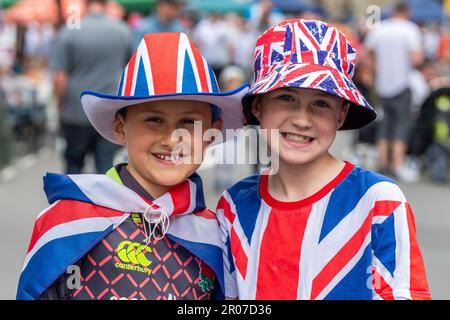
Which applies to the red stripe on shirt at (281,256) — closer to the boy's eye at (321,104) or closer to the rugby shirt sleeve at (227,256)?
the rugby shirt sleeve at (227,256)

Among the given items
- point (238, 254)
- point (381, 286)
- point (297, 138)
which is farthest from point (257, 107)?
point (381, 286)

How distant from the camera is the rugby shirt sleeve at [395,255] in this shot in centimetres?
227

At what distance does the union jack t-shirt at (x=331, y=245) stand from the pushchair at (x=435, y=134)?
8.19 metres

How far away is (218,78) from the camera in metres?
13.0

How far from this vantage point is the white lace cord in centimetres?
255

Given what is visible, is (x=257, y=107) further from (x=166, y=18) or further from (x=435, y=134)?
(x=435, y=134)

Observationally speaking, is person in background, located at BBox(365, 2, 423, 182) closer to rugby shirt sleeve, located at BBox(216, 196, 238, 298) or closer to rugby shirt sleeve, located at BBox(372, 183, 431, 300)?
rugby shirt sleeve, located at BBox(216, 196, 238, 298)

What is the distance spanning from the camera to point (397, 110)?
35.5 ft

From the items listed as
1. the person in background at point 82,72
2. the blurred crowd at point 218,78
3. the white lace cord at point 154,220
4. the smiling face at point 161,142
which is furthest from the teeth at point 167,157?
the person in background at point 82,72

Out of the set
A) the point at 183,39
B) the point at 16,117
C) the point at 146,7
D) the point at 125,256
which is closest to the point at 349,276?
the point at 125,256

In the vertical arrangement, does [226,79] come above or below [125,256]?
above

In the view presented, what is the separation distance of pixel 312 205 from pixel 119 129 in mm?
648
